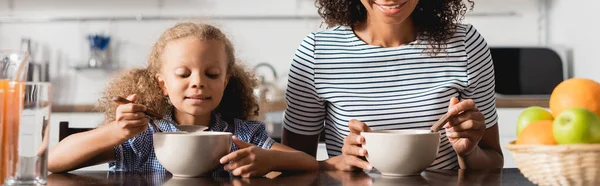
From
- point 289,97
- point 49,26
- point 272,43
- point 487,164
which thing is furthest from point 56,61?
point 487,164

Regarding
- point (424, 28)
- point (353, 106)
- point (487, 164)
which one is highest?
point (424, 28)

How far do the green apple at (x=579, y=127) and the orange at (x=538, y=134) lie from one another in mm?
24

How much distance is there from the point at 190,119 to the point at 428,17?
55 cm

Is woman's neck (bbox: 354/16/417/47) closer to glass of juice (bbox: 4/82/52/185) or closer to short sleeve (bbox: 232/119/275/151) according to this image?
short sleeve (bbox: 232/119/275/151)

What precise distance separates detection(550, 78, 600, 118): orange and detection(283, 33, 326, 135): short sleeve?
0.69 m

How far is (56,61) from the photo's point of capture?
12.3 feet

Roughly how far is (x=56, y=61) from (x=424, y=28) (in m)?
2.75

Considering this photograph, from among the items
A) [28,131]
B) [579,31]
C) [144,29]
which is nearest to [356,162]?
[28,131]

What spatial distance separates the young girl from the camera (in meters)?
1.08

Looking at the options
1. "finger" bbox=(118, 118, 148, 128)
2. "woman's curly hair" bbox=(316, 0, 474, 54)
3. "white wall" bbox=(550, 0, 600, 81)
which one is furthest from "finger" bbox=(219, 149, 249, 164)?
"white wall" bbox=(550, 0, 600, 81)

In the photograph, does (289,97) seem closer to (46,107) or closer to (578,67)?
(46,107)

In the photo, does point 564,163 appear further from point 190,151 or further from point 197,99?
point 197,99

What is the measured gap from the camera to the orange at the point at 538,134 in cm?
79

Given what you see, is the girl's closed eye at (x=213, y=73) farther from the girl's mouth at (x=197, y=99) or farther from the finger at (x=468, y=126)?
the finger at (x=468, y=126)
